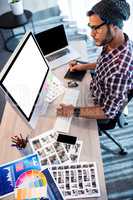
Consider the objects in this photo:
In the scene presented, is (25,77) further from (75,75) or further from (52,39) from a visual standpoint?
(52,39)

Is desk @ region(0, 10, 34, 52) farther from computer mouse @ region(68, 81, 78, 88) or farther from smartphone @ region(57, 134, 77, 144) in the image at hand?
smartphone @ region(57, 134, 77, 144)

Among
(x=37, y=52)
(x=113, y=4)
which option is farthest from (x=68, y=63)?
(x=113, y=4)

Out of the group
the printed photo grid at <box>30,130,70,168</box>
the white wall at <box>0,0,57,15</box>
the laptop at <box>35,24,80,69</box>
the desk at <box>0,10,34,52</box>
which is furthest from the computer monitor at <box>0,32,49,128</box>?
the white wall at <box>0,0,57,15</box>

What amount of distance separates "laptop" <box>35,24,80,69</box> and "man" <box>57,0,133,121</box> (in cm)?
48

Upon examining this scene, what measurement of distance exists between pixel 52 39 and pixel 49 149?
94 cm

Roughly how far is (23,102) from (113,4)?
735mm

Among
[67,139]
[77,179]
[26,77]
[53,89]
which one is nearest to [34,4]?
[53,89]

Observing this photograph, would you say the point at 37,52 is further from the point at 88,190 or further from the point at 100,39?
the point at 88,190

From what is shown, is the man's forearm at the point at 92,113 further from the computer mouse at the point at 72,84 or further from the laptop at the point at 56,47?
the laptop at the point at 56,47

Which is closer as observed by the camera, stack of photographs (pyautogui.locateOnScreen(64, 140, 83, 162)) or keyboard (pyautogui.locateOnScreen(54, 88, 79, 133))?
stack of photographs (pyautogui.locateOnScreen(64, 140, 83, 162))

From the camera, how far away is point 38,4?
12.8 feet

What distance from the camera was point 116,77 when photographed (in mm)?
1473

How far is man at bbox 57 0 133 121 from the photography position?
1482mm

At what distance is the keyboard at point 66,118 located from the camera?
1.52m
